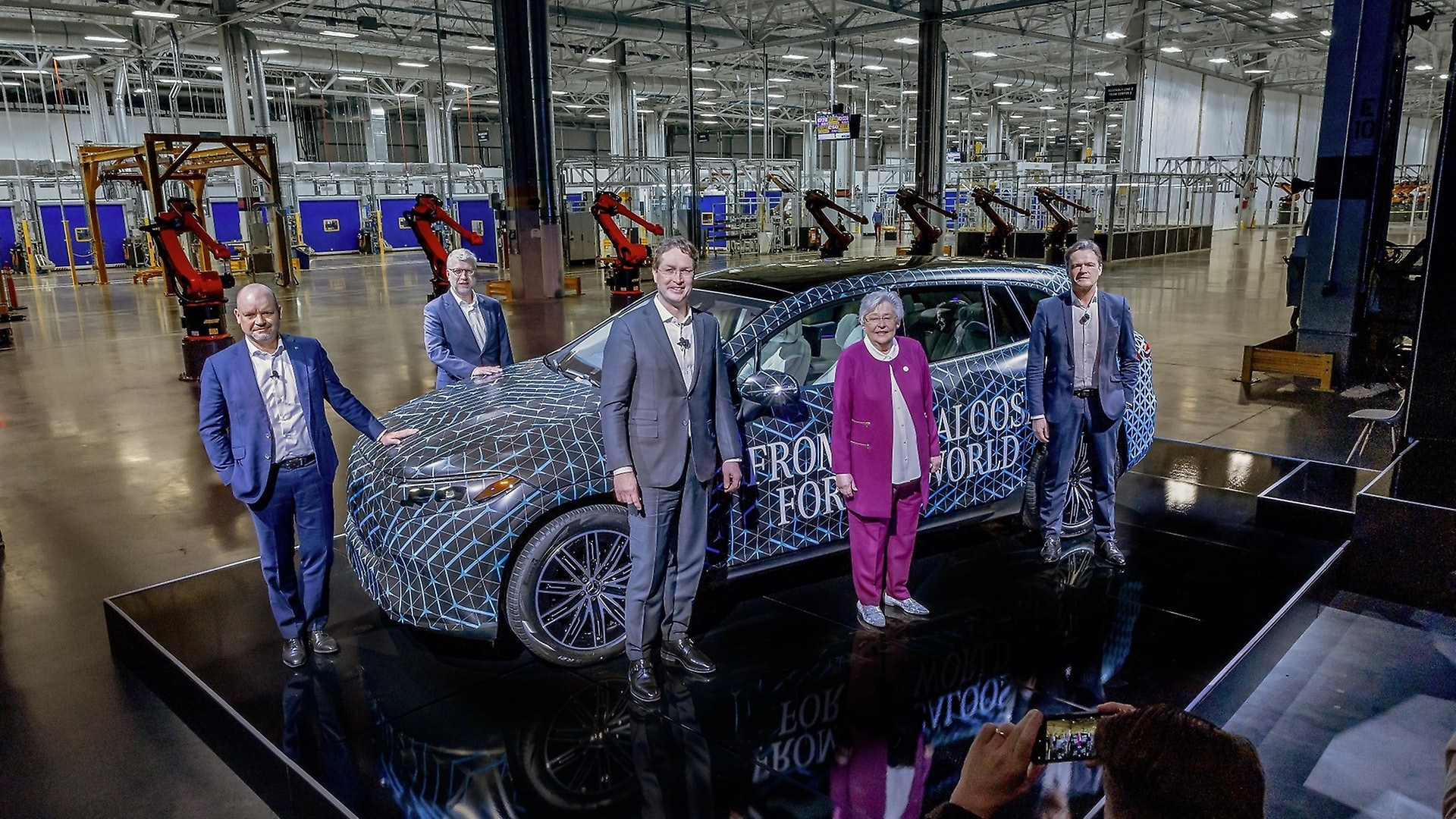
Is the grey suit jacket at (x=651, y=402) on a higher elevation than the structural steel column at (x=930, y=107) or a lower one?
lower

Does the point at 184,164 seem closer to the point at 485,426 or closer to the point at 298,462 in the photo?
the point at 298,462

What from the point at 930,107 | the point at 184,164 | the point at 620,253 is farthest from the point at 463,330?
the point at 184,164

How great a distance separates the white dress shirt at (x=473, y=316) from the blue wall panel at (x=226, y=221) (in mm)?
28546

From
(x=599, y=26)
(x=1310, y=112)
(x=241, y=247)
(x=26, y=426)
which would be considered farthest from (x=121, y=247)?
(x=1310, y=112)

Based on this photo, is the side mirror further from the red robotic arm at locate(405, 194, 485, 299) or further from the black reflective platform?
the red robotic arm at locate(405, 194, 485, 299)

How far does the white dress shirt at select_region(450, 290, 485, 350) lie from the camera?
4.86m

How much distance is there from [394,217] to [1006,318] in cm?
3360

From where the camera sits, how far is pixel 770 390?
3.40 meters

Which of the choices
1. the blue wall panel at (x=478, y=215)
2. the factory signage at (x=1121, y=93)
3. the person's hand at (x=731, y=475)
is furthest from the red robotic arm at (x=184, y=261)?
the blue wall panel at (x=478, y=215)

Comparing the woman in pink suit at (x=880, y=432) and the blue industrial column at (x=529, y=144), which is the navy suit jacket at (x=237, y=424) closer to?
the woman in pink suit at (x=880, y=432)

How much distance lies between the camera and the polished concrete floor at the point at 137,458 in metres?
3.12

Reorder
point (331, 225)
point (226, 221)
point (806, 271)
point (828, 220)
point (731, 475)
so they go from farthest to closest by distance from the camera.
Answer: point (331, 225), point (226, 221), point (828, 220), point (806, 271), point (731, 475)

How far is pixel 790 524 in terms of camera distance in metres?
3.71

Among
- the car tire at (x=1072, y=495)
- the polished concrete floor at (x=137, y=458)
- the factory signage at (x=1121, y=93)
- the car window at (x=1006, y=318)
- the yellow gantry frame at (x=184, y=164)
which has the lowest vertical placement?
the polished concrete floor at (x=137, y=458)
